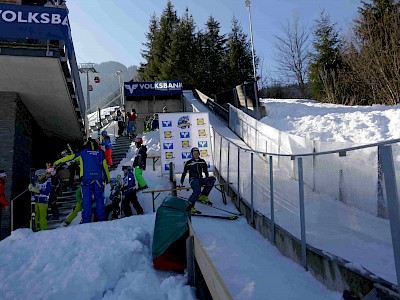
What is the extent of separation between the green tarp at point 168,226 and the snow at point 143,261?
37 cm

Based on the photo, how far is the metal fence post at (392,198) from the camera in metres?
2.64

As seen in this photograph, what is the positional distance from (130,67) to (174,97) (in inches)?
4389

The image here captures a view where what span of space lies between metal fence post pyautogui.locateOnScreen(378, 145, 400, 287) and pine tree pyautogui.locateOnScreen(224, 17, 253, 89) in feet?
120

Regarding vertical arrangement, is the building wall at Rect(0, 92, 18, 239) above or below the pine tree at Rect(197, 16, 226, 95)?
below

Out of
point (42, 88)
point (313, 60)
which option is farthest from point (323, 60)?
point (42, 88)

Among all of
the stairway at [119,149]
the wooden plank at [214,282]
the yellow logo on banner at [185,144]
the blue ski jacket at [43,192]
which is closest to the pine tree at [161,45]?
the stairway at [119,149]

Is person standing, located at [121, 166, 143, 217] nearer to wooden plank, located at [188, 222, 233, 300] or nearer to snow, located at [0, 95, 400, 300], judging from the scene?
snow, located at [0, 95, 400, 300]

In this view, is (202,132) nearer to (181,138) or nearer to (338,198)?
(181,138)

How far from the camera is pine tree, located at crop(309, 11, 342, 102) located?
28875 millimetres

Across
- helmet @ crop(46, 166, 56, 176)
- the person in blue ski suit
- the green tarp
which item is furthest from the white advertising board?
the green tarp

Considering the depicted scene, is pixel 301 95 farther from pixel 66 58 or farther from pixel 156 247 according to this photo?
pixel 156 247

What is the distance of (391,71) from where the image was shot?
65.4 feet

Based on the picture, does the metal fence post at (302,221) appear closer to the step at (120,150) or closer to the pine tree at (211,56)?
the step at (120,150)

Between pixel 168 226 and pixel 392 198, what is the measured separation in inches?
128
